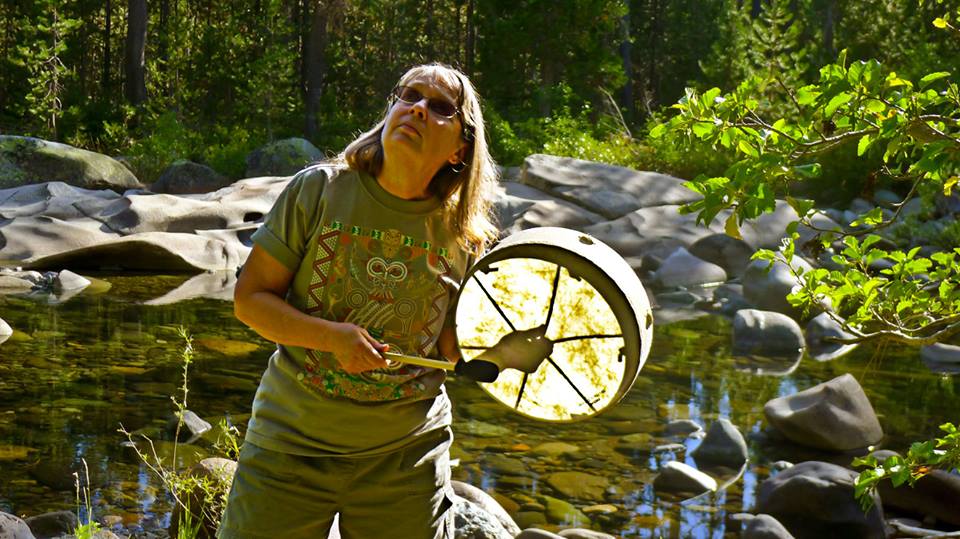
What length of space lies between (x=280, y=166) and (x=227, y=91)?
18.6 feet

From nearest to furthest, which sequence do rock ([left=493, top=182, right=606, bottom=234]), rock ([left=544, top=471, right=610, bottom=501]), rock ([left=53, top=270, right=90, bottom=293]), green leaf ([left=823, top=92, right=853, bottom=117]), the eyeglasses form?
1. green leaf ([left=823, top=92, right=853, bottom=117])
2. the eyeglasses
3. rock ([left=544, top=471, right=610, bottom=501])
4. rock ([left=53, top=270, right=90, bottom=293])
5. rock ([left=493, top=182, right=606, bottom=234])

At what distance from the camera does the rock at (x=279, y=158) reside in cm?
1766

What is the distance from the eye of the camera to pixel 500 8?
20031mm

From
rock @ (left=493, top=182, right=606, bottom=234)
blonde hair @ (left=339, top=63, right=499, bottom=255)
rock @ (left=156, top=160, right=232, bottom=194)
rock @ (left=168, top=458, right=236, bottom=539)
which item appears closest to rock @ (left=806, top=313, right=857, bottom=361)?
rock @ (left=493, top=182, right=606, bottom=234)

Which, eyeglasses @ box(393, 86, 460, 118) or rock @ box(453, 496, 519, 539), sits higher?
eyeglasses @ box(393, 86, 460, 118)

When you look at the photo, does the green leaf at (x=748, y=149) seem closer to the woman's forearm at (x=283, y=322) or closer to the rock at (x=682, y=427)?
the woman's forearm at (x=283, y=322)

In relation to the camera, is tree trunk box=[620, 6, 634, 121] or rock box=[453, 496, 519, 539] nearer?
rock box=[453, 496, 519, 539]

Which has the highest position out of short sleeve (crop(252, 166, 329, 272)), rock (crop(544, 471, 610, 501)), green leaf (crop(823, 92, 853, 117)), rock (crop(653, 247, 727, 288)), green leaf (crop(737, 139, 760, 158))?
green leaf (crop(823, 92, 853, 117))

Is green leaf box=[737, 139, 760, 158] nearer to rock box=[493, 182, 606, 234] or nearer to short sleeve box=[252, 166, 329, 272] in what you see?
short sleeve box=[252, 166, 329, 272]

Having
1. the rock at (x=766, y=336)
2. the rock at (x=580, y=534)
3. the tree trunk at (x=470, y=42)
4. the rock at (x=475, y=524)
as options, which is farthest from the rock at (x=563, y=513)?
the tree trunk at (x=470, y=42)

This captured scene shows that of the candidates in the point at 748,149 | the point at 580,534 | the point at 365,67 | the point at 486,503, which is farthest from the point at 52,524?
the point at 365,67

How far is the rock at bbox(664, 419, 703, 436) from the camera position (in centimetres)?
639

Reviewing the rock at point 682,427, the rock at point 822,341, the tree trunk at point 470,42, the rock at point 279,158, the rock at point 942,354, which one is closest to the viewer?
the rock at point 682,427

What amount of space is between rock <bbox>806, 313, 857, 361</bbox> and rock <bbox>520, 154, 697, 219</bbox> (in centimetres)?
483
